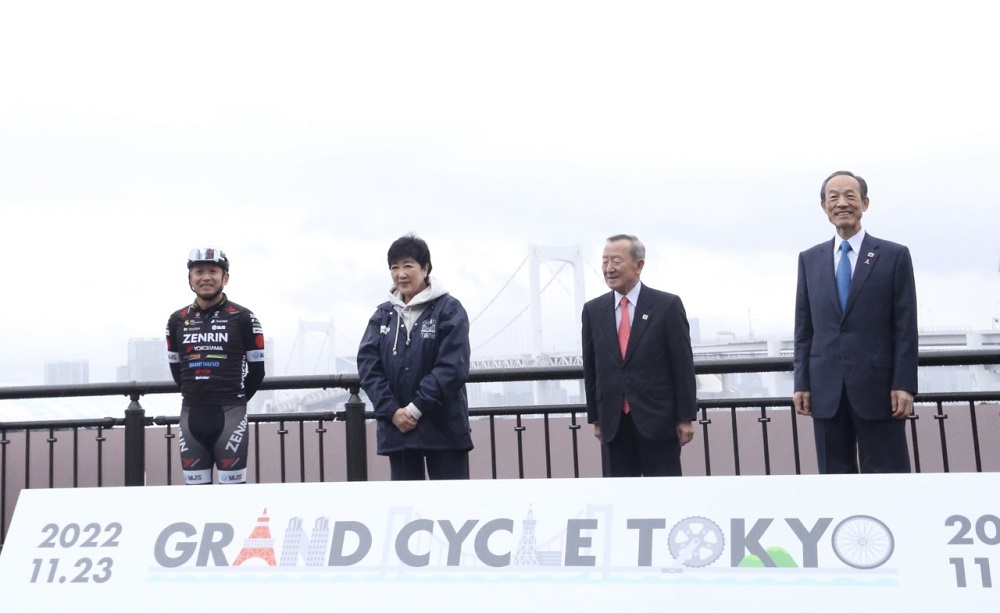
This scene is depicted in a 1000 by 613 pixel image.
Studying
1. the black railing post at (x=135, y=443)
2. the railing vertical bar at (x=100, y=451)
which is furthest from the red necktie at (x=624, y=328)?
the railing vertical bar at (x=100, y=451)

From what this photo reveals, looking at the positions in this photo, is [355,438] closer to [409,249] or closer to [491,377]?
[491,377]

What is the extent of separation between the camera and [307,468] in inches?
203

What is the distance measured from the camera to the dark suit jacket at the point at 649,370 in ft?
9.83

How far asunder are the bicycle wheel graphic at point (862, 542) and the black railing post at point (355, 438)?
2.58 m

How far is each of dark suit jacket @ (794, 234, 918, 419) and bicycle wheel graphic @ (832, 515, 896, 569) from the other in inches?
45.4

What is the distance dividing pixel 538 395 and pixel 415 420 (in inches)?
340

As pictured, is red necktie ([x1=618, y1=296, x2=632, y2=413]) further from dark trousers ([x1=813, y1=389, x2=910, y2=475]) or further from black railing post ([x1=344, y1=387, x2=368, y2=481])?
black railing post ([x1=344, y1=387, x2=368, y2=481])

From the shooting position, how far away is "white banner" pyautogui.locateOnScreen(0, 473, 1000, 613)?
162 cm

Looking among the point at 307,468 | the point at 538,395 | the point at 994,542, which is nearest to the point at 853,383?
the point at 994,542

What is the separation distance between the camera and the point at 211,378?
10.8ft

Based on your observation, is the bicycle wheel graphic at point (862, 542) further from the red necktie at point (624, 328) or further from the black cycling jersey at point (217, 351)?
the black cycling jersey at point (217, 351)

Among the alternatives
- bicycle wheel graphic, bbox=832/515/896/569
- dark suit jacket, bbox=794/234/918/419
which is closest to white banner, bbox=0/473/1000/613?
bicycle wheel graphic, bbox=832/515/896/569

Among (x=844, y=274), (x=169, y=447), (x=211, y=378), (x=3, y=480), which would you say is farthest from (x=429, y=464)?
(x=3, y=480)

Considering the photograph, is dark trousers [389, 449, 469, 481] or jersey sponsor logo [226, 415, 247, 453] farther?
jersey sponsor logo [226, 415, 247, 453]
